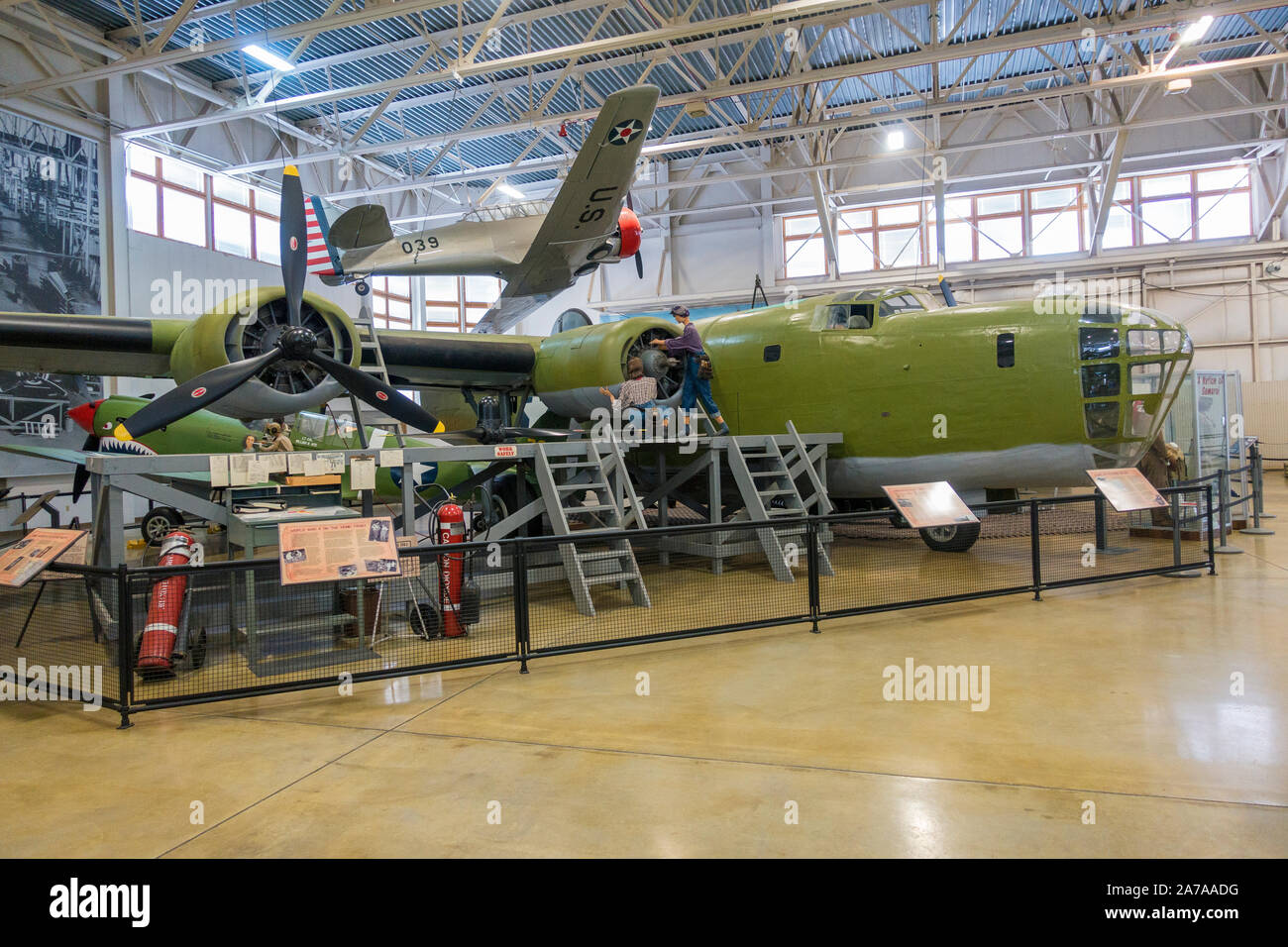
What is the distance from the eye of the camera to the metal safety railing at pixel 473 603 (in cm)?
585

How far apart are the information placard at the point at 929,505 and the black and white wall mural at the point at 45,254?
54.0ft

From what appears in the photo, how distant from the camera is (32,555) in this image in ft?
19.4

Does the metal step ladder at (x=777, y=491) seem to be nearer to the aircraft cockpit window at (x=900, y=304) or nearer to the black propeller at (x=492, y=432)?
the aircraft cockpit window at (x=900, y=304)

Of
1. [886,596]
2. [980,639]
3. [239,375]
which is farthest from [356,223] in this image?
[980,639]

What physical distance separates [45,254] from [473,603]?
52.5 feet

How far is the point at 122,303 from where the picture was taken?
62.0ft

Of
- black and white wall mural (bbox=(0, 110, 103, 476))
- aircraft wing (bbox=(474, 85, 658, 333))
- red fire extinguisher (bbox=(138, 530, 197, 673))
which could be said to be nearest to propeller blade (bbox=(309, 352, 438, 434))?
red fire extinguisher (bbox=(138, 530, 197, 673))

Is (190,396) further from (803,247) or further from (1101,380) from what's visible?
(803,247)

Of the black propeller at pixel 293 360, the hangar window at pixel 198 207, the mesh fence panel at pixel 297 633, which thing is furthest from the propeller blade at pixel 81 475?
the hangar window at pixel 198 207

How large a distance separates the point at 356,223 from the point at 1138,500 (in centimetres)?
1363

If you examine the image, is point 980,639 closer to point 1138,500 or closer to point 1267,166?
point 1138,500

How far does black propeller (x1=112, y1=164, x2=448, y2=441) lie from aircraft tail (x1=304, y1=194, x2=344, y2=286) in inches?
349

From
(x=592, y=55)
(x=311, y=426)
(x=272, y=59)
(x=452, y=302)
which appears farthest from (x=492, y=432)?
(x=452, y=302)

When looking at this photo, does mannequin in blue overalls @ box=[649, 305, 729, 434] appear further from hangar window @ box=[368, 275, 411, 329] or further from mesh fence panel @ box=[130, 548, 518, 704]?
hangar window @ box=[368, 275, 411, 329]
